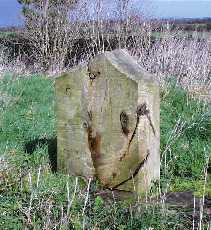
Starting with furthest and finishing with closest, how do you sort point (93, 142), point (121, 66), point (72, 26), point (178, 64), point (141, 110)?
point (72, 26), point (178, 64), point (93, 142), point (121, 66), point (141, 110)

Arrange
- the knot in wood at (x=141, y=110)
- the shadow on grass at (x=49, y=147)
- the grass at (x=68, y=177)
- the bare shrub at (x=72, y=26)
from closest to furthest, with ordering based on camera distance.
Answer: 1. the grass at (x=68, y=177)
2. the knot in wood at (x=141, y=110)
3. the shadow on grass at (x=49, y=147)
4. the bare shrub at (x=72, y=26)

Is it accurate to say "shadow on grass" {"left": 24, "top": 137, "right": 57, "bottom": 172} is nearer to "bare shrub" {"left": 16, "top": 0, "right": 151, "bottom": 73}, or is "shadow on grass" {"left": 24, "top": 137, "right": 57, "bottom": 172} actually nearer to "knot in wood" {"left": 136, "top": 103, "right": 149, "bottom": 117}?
"knot in wood" {"left": 136, "top": 103, "right": 149, "bottom": 117}

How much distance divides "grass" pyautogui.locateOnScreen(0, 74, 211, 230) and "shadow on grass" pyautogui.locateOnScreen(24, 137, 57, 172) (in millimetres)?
50

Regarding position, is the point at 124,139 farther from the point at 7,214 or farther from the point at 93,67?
the point at 7,214

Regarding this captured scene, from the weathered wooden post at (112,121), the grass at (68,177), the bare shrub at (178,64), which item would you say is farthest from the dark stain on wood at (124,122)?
the bare shrub at (178,64)

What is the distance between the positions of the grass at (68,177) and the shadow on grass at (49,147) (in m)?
0.05

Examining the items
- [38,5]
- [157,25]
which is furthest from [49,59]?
[157,25]

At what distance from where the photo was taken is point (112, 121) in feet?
14.3

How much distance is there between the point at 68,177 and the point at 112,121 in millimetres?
618

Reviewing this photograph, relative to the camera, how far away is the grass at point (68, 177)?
10.8ft

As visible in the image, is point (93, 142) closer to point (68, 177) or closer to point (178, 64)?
point (68, 177)

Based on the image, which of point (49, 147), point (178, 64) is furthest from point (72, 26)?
point (49, 147)

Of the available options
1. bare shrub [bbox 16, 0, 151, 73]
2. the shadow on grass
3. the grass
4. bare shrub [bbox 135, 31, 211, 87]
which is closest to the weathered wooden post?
the grass

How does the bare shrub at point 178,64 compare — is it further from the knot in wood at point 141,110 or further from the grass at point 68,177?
the knot in wood at point 141,110
